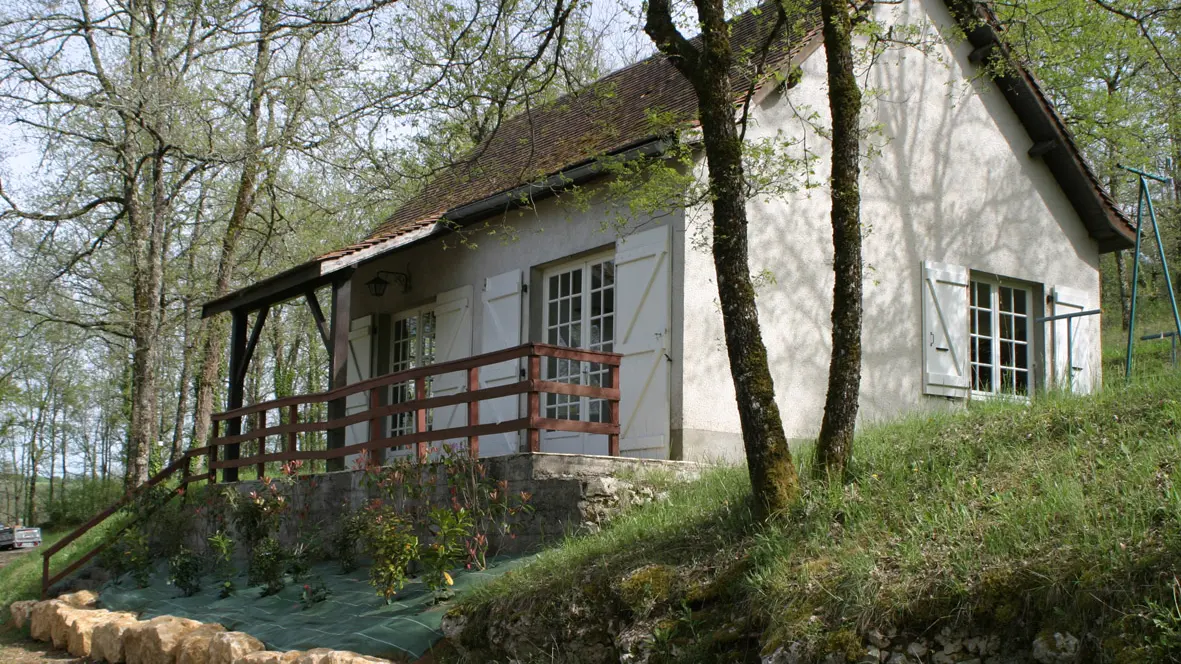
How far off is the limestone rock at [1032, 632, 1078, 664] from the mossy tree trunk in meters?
1.96

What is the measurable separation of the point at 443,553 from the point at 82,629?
4.61m

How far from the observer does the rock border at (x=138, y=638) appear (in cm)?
742

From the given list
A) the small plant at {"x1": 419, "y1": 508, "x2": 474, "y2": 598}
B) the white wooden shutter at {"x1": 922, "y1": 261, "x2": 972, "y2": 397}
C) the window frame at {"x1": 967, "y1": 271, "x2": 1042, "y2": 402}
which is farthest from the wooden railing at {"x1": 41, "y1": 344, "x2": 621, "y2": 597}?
the window frame at {"x1": 967, "y1": 271, "x2": 1042, "y2": 402}

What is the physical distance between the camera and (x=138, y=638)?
9055mm

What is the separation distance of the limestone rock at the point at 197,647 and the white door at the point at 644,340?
398cm

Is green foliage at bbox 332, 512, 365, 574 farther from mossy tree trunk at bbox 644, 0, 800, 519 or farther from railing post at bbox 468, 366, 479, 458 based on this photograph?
mossy tree trunk at bbox 644, 0, 800, 519

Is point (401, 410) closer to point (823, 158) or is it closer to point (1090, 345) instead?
point (823, 158)

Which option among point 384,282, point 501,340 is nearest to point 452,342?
point 501,340

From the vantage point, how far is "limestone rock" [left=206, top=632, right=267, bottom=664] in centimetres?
782

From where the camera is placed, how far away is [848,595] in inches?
200

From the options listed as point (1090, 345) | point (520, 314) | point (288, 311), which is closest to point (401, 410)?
point (520, 314)

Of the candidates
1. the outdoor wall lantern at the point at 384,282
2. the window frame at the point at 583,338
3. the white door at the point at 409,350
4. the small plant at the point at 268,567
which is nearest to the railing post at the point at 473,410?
the window frame at the point at 583,338

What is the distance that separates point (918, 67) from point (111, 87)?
12.0 metres

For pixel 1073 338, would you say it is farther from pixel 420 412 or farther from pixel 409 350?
pixel 409 350
